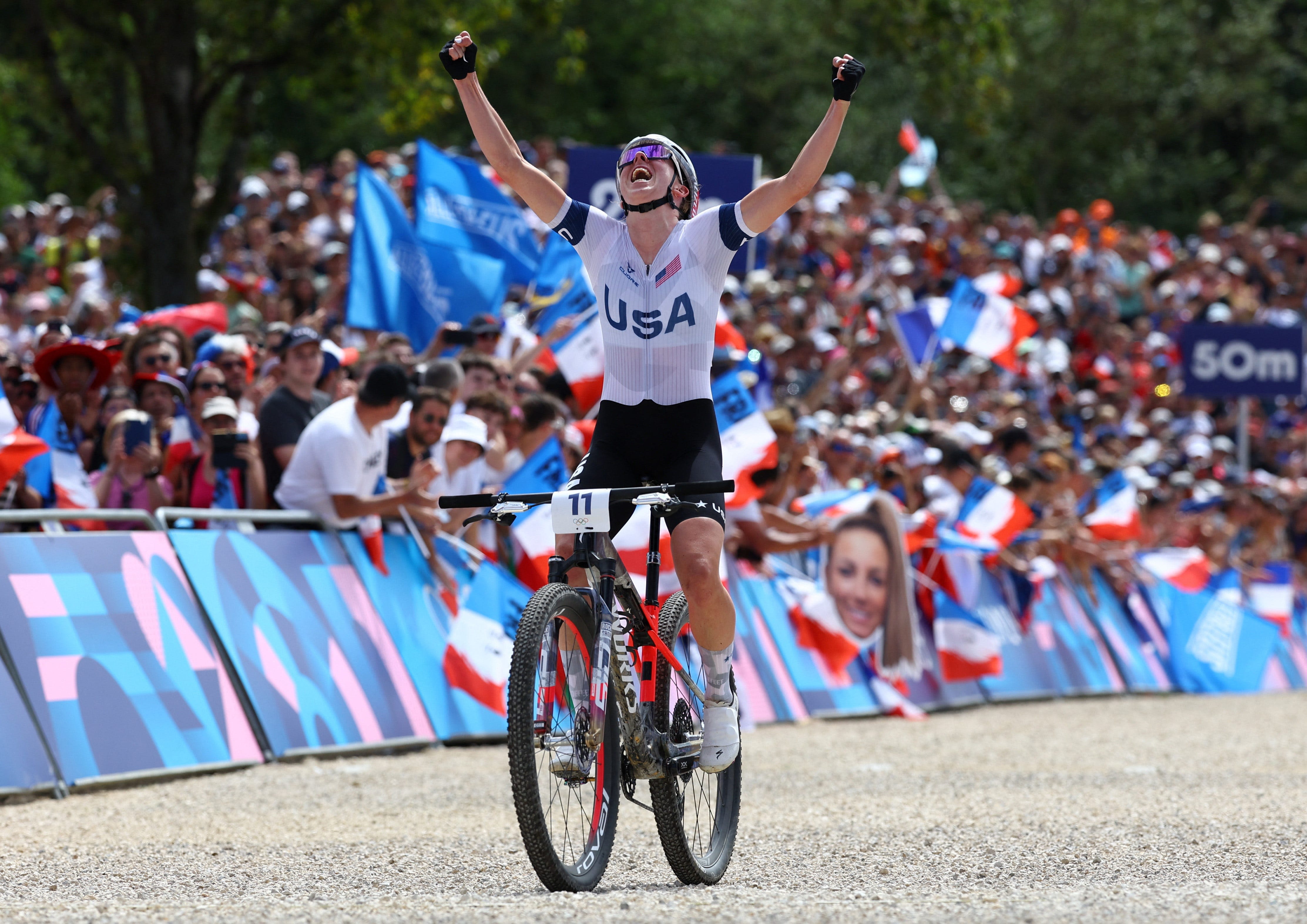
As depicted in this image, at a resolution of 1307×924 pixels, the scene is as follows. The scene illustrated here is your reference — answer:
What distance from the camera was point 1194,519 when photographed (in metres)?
18.8

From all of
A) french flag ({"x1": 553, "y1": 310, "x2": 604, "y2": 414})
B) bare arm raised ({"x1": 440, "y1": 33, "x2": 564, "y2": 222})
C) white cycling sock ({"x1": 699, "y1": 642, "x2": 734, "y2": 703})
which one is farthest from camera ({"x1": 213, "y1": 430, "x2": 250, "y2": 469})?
white cycling sock ({"x1": 699, "y1": 642, "x2": 734, "y2": 703})

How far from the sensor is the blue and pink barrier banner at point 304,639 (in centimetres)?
917

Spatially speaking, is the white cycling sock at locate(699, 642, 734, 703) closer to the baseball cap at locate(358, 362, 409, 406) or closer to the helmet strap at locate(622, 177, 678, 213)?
the helmet strap at locate(622, 177, 678, 213)

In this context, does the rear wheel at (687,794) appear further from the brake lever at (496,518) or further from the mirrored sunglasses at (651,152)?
the mirrored sunglasses at (651,152)

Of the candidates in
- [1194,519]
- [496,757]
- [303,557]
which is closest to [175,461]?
[303,557]

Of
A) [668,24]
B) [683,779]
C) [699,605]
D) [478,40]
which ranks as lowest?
[683,779]

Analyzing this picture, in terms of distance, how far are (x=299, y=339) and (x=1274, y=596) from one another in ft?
38.2

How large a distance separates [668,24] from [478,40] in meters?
28.4

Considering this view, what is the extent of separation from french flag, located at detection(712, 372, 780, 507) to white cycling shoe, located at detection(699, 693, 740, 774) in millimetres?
5481

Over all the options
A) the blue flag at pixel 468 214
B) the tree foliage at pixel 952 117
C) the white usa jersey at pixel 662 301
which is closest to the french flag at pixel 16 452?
the white usa jersey at pixel 662 301

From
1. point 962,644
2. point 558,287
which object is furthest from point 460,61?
point 962,644

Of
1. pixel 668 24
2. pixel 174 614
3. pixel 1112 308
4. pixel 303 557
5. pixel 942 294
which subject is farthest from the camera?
pixel 668 24

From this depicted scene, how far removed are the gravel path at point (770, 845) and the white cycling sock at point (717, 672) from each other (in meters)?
0.60

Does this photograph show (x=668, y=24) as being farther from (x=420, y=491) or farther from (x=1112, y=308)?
(x=420, y=491)
